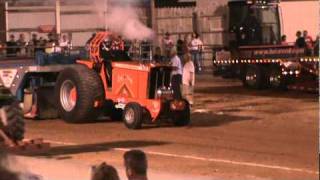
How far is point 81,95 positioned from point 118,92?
0.84 meters

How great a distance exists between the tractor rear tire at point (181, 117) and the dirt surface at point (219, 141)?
217mm

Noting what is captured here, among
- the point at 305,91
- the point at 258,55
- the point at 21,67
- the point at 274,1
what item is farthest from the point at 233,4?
the point at 21,67

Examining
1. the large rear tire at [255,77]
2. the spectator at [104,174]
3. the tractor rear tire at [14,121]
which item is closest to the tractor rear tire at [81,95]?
the tractor rear tire at [14,121]

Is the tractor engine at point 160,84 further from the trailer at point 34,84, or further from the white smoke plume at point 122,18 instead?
the trailer at point 34,84

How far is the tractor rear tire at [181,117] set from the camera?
17609 millimetres

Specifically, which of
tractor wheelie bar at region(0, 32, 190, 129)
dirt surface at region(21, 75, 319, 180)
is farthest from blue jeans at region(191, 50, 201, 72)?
tractor wheelie bar at region(0, 32, 190, 129)

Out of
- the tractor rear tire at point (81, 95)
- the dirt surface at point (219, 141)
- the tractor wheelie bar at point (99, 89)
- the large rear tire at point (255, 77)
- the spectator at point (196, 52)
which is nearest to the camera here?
the dirt surface at point (219, 141)

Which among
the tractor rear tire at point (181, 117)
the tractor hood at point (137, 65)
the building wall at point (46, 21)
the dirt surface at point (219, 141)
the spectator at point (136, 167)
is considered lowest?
the dirt surface at point (219, 141)

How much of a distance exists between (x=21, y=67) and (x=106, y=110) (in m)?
2.46

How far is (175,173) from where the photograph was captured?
1109 centimetres

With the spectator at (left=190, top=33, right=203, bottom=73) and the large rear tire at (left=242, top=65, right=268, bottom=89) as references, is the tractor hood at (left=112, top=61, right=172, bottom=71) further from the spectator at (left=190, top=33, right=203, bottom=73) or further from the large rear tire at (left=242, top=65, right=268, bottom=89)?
the spectator at (left=190, top=33, right=203, bottom=73)

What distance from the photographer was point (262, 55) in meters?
28.1

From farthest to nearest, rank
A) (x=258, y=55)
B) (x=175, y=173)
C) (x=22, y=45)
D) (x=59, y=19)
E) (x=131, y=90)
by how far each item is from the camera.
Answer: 1. (x=59, y=19)
2. (x=22, y=45)
3. (x=258, y=55)
4. (x=131, y=90)
5. (x=175, y=173)

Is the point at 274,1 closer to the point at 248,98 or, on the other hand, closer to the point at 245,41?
the point at 245,41
